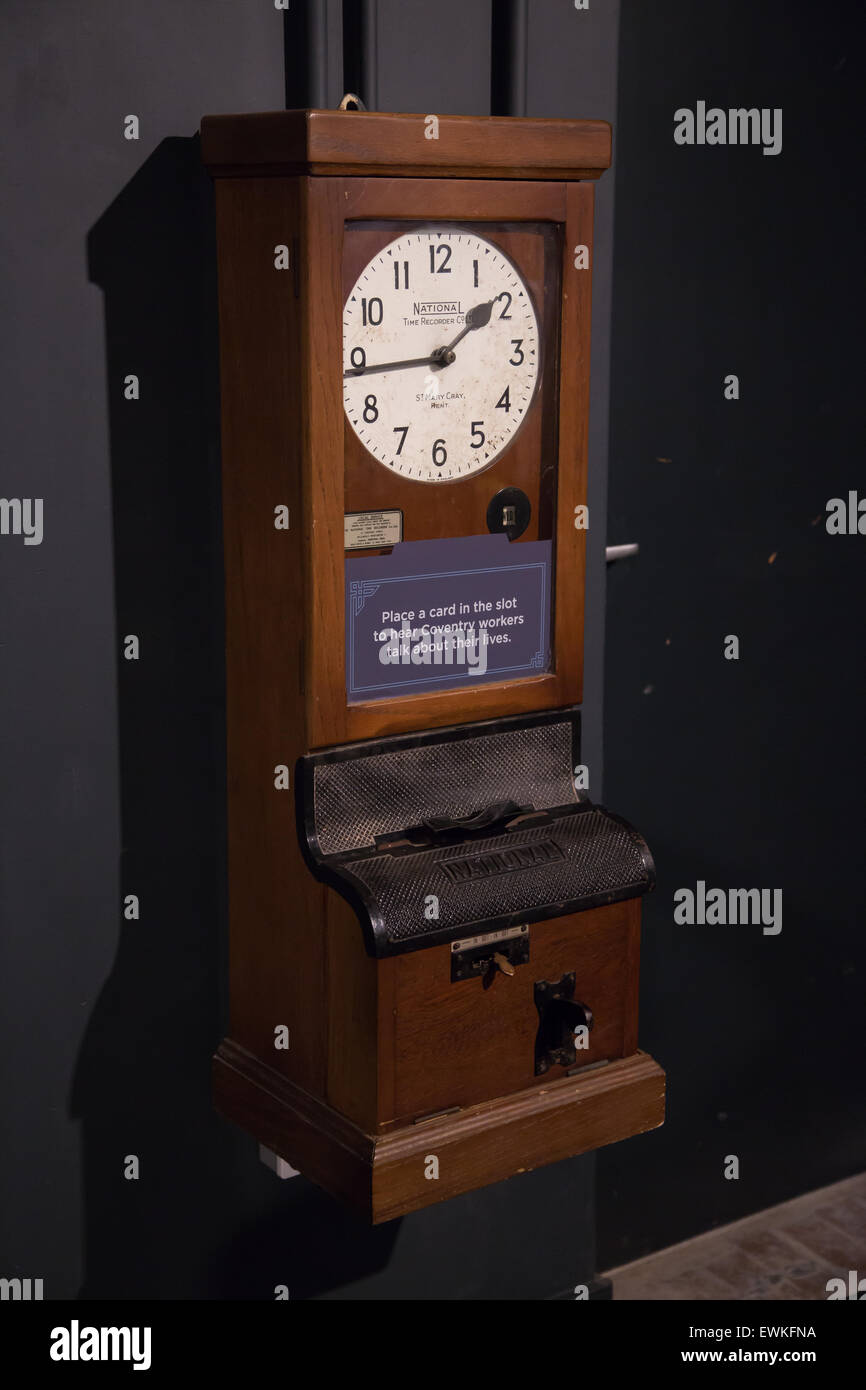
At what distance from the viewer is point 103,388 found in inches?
86.0

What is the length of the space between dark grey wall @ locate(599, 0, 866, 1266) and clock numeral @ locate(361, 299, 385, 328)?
0.94 meters

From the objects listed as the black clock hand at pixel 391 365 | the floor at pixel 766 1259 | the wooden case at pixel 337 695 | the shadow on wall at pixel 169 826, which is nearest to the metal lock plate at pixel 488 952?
the wooden case at pixel 337 695

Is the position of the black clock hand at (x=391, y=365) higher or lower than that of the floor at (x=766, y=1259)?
higher

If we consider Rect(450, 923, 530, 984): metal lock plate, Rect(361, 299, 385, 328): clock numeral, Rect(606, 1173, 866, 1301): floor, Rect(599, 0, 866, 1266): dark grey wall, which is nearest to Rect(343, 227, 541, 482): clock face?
Rect(361, 299, 385, 328): clock numeral

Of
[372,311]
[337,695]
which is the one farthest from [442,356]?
[337,695]

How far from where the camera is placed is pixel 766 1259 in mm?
3334

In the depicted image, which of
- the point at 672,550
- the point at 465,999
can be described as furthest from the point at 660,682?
the point at 465,999

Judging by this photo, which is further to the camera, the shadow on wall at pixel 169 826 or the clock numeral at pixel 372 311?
the shadow on wall at pixel 169 826

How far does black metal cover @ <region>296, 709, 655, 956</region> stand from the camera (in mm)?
2066

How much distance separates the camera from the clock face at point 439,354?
2.04 meters

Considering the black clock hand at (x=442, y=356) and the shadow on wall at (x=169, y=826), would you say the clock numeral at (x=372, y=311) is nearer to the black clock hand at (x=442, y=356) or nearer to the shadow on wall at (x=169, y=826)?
the black clock hand at (x=442, y=356)

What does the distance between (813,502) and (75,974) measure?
1686 millimetres

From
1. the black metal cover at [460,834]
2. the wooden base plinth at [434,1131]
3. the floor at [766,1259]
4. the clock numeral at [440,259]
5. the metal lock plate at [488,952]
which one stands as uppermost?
the clock numeral at [440,259]

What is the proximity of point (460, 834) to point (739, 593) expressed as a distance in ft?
3.84
